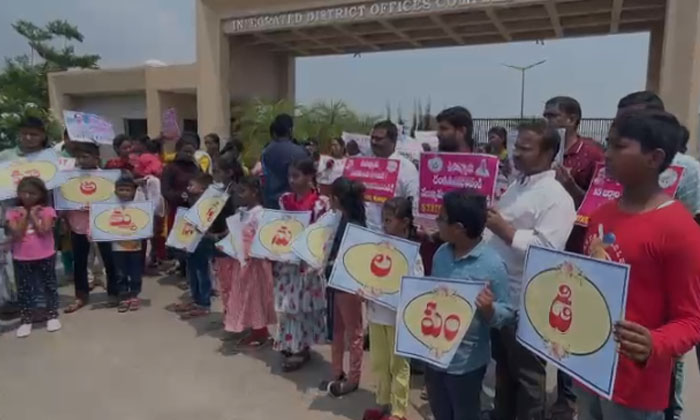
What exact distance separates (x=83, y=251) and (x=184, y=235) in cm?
118

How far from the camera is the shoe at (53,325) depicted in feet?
15.8

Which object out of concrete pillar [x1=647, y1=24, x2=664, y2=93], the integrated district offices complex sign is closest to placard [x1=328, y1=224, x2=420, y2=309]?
the integrated district offices complex sign

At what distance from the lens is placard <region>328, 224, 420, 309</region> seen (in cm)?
289

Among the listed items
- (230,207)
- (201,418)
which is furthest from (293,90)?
(201,418)

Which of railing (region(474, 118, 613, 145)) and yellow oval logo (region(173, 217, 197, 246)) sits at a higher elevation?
railing (region(474, 118, 613, 145))

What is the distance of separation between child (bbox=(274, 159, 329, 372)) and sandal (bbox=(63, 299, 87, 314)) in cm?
246

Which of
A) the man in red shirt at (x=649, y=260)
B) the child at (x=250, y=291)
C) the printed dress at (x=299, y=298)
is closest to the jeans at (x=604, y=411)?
the man in red shirt at (x=649, y=260)

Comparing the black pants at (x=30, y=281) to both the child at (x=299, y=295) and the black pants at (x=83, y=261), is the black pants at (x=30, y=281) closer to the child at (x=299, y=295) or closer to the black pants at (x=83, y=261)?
the black pants at (x=83, y=261)

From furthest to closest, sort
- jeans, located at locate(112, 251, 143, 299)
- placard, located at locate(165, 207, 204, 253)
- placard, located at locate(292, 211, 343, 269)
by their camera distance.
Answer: jeans, located at locate(112, 251, 143, 299) → placard, located at locate(165, 207, 204, 253) → placard, located at locate(292, 211, 343, 269)

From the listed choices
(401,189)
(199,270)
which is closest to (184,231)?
(199,270)

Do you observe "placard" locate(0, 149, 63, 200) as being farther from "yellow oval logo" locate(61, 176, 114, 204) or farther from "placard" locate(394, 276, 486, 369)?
"placard" locate(394, 276, 486, 369)

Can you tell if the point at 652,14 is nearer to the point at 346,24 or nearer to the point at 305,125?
the point at 346,24

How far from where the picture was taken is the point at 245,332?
475cm

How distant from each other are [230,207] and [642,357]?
395 centimetres
